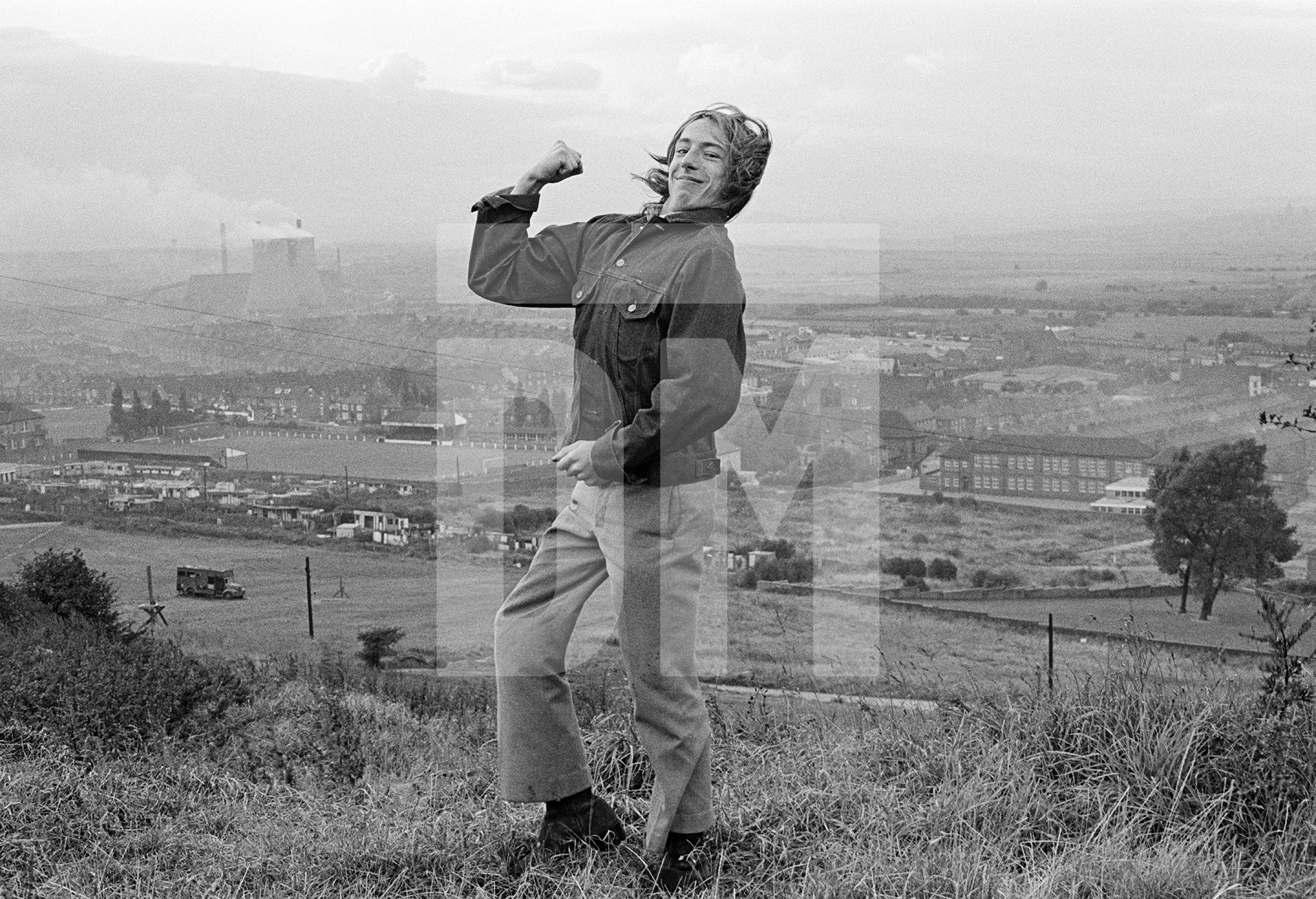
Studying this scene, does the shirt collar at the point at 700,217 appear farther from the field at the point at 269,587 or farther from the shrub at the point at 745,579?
the shrub at the point at 745,579

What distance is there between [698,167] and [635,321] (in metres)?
0.38

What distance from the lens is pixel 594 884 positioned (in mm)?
2668

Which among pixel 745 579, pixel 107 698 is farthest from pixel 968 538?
pixel 107 698

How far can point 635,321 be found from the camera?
2660mm

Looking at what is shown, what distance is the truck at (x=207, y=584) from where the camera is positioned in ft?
73.9

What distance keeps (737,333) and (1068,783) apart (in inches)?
60.1

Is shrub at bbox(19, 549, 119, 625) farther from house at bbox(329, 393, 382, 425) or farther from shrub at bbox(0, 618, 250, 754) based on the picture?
house at bbox(329, 393, 382, 425)

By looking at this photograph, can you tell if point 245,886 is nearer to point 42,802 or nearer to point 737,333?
point 42,802

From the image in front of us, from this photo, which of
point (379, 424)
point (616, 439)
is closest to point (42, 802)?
point (616, 439)

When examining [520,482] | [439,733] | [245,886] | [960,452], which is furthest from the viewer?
[960,452]

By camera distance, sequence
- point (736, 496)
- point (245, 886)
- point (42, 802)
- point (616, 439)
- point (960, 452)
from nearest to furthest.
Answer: point (616, 439), point (245, 886), point (42, 802), point (736, 496), point (960, 452)

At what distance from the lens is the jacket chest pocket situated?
2633 mm

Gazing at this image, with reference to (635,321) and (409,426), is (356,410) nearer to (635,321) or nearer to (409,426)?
(409,426)

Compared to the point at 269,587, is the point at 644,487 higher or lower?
higher
